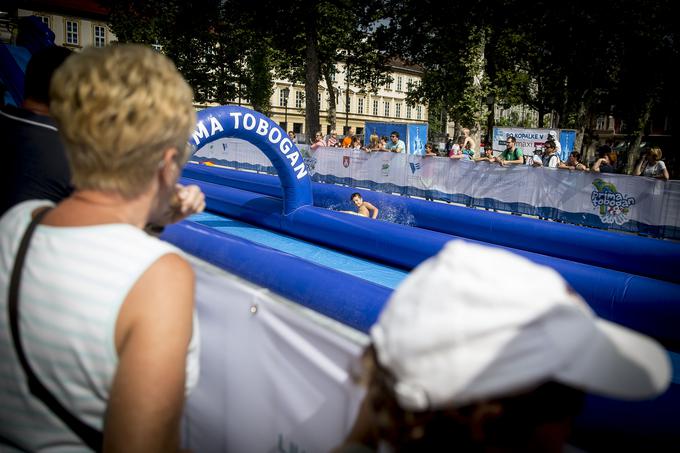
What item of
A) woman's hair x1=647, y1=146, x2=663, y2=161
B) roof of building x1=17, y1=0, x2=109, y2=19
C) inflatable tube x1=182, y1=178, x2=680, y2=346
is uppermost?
roof of building x1=17, y1=0, x2=109, y2=19

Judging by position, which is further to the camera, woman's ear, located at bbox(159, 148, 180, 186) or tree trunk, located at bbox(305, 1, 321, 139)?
tree trunk, located at bbox(305, 1, 321, 139)

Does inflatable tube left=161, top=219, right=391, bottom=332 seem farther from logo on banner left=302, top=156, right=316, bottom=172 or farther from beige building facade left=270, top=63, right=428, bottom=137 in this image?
beige building facade left=270, top=63, right=428, bottom=137

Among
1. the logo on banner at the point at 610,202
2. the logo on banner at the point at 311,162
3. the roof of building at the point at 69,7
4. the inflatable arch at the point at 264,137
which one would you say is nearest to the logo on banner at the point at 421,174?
the logo on banner at the point at 311,162

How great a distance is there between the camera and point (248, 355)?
1790 millimetres

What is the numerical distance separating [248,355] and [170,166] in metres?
0.79

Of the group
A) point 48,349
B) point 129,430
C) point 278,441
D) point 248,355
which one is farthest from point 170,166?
point 278,441

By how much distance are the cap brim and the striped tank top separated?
2.59ft

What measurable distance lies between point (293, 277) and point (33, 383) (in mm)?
3288

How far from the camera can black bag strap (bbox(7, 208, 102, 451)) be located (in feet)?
3.77

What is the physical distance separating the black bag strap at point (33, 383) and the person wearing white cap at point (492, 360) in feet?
2.09

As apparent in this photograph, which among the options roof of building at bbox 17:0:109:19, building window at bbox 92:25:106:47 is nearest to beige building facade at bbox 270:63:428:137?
building window at bbox 92:25:106:47

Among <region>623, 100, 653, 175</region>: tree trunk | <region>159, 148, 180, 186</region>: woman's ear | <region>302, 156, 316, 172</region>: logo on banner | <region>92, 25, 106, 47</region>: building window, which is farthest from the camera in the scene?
<region>92, 25, 106, 47</region>: building window

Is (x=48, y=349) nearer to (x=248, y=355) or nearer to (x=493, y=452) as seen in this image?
(x=248, y=355)

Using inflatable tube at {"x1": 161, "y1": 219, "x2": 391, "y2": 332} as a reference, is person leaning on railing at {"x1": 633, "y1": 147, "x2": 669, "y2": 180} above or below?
above
